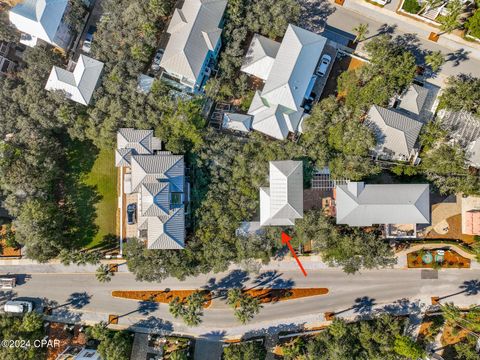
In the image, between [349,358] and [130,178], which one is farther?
[130,178]

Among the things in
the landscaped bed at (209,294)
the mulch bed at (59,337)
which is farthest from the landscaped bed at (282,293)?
the mulch bed at (59,337)

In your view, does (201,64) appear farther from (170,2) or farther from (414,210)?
(414,210)

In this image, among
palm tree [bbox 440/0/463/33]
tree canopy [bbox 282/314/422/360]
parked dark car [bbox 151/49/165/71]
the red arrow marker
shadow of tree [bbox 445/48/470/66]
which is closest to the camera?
palm tree [bbox 440/0/463/33]

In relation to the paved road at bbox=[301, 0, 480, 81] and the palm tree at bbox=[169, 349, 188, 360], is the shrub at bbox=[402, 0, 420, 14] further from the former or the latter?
the palm tree at bbox=[169, 349, 188, 360]

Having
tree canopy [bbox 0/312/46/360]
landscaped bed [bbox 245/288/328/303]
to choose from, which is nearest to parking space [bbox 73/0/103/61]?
tree canopy [bbox 0/312/46/360]

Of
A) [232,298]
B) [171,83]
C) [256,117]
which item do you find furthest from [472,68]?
[232,298]

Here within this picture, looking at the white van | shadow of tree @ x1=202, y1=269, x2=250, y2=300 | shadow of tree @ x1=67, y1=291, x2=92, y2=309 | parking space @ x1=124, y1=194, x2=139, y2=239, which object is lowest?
the white van

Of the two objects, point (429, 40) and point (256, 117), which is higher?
point (429, 40)
